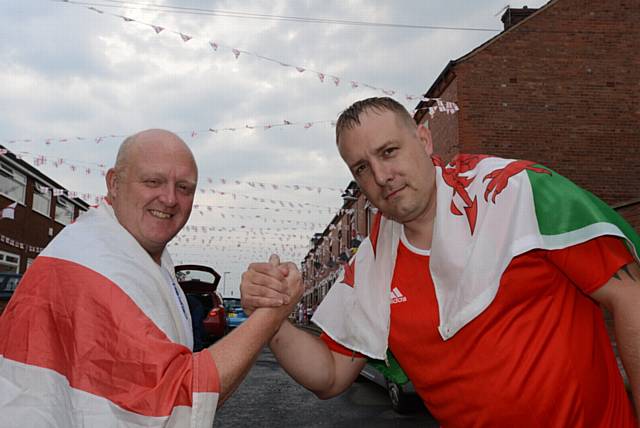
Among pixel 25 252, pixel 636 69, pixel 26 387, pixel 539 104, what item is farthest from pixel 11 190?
pixel 26 387

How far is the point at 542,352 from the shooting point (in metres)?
2.00

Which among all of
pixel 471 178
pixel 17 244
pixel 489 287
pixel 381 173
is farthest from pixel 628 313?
pixel 17 244

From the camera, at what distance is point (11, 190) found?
26.5 m

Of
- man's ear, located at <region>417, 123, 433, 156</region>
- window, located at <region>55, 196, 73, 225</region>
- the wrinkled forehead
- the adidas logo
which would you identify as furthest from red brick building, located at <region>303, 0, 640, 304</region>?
window, located at <region>55, 196, 73, 225</region>

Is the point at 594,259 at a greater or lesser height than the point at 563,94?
lesser

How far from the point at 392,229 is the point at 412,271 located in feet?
0.96

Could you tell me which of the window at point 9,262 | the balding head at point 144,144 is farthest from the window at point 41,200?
the balding head at point 144,144

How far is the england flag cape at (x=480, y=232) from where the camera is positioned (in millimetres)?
1896

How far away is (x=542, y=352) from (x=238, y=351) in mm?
1128

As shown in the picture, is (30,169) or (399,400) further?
(30,169)

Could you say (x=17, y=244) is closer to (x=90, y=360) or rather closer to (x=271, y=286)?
(x=271, y=286)

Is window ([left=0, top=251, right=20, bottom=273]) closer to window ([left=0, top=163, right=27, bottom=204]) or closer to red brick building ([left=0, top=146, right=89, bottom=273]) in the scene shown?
red brick building ([left=0, top=146, right=89, bottom=273])

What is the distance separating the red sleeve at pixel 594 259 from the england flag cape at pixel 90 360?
131cm

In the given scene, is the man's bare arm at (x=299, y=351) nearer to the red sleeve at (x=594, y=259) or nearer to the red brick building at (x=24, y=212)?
the red sleeve at (x=594, y=259)
